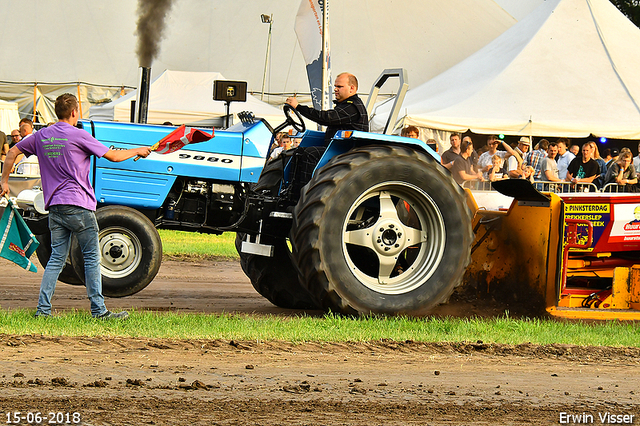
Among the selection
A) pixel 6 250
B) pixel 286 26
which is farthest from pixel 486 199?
pixel 286 26

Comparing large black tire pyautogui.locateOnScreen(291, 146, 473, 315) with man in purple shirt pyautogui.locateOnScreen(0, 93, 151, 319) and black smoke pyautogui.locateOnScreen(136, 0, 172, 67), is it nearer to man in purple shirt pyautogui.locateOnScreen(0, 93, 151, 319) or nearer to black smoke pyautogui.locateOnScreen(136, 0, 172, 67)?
man in purple shirt pyautogui.locateOnScreen(0, 93, 151, 319)

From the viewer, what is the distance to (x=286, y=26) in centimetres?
3328

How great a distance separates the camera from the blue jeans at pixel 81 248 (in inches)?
235

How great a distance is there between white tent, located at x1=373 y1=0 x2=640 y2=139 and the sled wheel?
11020mm

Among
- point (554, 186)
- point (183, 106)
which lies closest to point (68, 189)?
point (554, 186)

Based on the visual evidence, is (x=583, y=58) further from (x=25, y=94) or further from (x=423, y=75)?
(x=25, y=94)

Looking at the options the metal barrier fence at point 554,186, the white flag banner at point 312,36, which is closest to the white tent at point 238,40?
the white flag banner at point 312,36

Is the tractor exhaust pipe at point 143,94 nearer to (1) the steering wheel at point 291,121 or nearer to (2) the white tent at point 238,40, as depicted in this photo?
(1) the steering wheel at point 291,121

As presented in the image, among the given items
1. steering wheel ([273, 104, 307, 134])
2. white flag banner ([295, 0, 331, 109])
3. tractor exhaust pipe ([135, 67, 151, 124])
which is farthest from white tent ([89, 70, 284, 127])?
steering wheel ([273, 104, 307, 134])

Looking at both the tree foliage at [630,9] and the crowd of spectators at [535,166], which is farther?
the tree foliage at [630,9]

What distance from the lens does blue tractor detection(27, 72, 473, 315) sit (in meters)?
6.27

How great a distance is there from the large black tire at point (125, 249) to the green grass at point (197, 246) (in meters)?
4.37

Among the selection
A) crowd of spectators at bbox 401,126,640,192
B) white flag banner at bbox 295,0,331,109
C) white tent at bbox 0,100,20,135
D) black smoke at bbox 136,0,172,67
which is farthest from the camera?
white tent at bbox 0,100,20,135

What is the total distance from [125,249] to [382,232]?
81.5 inches
